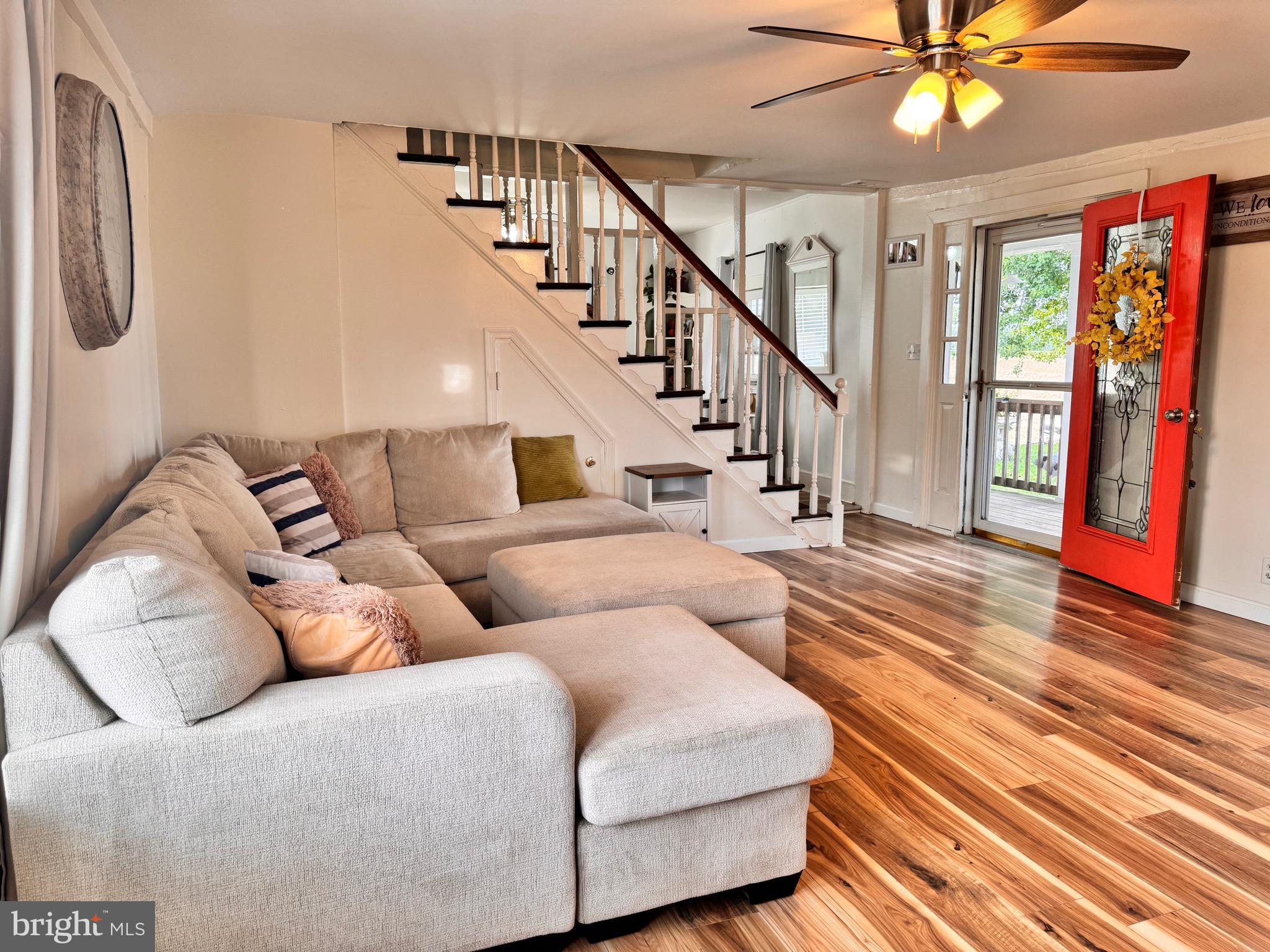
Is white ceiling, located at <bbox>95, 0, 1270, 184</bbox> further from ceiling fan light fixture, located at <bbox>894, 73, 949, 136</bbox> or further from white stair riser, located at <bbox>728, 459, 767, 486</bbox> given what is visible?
white stair riser, located at <bbox>728, 459, 767, 486</bbox>

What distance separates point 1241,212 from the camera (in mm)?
3988

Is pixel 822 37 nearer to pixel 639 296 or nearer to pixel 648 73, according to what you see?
pixel 648 73

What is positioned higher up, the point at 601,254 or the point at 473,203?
the point at 473,203

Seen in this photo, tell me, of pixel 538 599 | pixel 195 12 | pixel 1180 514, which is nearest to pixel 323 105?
pixel 195 12

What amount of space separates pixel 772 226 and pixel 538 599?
5735 millimetres

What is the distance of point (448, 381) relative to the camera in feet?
15.1

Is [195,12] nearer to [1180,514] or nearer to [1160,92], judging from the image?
[1160,92]

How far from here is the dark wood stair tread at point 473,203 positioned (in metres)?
4.50

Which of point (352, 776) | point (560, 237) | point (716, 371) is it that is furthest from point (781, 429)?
point (352, 776)

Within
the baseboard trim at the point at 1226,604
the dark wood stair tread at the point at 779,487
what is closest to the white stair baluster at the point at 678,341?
the dark wood stair tread at the point at 779,487

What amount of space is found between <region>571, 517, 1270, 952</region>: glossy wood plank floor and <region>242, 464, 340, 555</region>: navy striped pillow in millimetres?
1985

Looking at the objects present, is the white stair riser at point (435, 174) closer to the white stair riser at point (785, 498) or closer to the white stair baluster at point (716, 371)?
the white stair baluster at point (716, 371)

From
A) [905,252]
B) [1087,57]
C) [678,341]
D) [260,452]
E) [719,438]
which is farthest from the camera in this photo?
[905,252]

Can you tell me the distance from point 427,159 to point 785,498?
2883 millimetres
